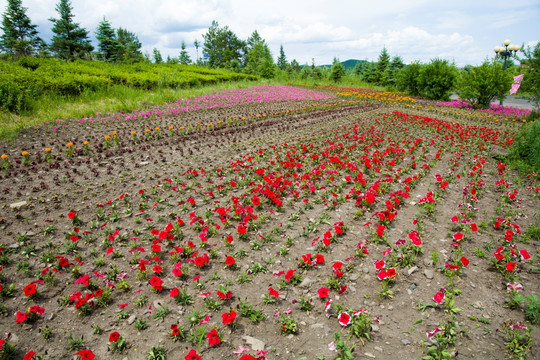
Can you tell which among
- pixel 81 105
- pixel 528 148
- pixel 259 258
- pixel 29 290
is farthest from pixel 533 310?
pixel 81 105

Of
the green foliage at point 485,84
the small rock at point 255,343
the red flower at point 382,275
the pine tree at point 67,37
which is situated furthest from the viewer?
the pine tree at point 67,37

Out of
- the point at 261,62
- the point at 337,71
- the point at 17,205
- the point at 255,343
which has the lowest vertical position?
the point at 255,343

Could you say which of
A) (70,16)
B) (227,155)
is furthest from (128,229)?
(70,16)

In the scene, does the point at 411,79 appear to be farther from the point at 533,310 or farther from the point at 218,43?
the point at 218,43

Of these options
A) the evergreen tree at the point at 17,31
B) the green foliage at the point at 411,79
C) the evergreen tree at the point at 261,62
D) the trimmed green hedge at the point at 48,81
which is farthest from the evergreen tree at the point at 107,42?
the green foliage at the point at 411,79

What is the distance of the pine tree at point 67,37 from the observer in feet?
112

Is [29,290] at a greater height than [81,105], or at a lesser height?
lesser

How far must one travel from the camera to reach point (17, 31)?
37.6 metres

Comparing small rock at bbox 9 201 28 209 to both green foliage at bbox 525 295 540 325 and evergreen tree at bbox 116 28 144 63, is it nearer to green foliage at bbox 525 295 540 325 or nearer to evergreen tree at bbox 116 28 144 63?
green foliage at bbox 525 295 540 325

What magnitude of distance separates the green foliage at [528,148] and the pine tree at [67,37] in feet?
141

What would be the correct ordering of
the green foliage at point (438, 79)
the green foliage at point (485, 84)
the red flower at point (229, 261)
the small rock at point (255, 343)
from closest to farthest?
the small rock at point (255, 343) < the red flower at point (229, 261) < the green foliage at point (485, 84) < the green foliage at point (438, 79)

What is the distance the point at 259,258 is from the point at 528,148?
7.60 m

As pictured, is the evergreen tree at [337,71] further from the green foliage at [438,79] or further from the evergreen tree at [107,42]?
the evergreen tree at [107,42]

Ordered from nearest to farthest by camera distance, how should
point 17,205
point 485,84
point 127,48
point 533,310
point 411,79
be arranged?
point 533,310 → point 17,205 → point 485,84 → point 411,79 → point 127,48
